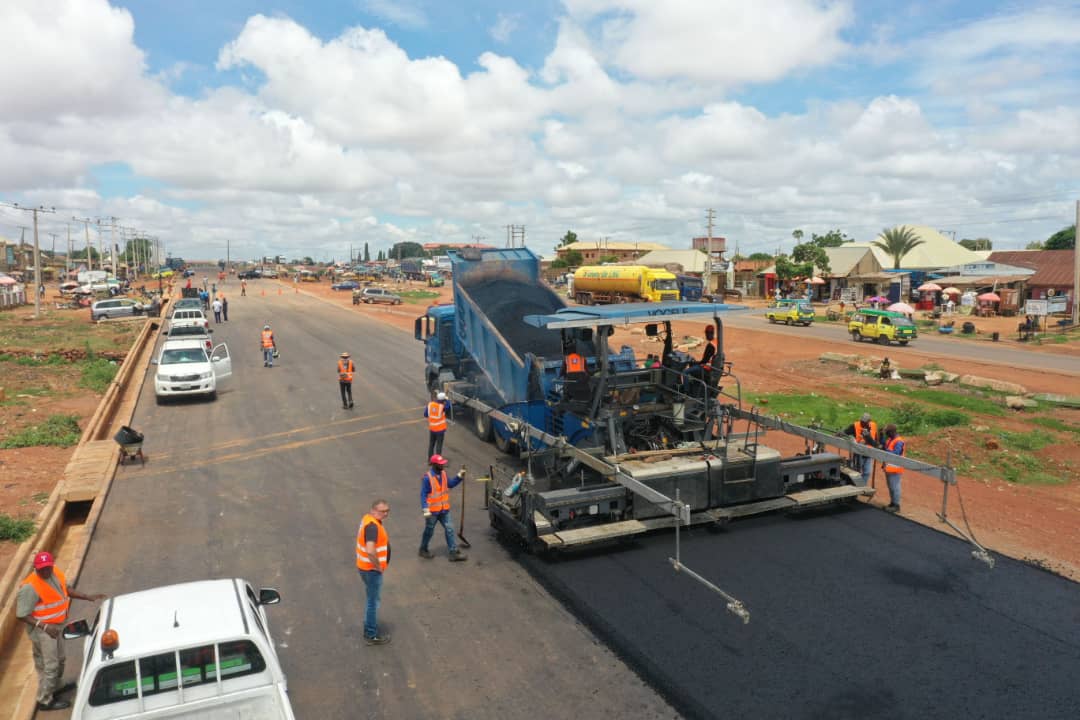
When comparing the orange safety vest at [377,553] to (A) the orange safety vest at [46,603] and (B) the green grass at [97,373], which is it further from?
(B) the green grass at [97,373]

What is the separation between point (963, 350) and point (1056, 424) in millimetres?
17659

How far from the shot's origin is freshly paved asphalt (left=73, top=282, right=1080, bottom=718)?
607cm

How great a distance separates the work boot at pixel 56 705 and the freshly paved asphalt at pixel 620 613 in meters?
1.78

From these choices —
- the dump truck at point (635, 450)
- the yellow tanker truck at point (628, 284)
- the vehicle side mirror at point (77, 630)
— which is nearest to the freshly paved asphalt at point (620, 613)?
the dump truck at point (635, 450)

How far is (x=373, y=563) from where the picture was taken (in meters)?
6.95

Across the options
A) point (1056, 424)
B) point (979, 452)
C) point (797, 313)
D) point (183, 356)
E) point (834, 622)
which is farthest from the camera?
point (797, 313)

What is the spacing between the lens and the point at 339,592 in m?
8.20

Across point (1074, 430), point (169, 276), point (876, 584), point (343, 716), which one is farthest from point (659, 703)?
point (169, 276)

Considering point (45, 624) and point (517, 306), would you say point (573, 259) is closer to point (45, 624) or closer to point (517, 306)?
point (517, 306)

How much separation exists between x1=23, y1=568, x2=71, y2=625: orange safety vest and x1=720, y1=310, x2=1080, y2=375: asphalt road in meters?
20.6

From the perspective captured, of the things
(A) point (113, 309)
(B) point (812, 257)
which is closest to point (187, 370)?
(A) point (113, 309)

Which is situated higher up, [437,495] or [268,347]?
[268,347]

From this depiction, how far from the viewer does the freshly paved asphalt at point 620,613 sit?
6066 mm

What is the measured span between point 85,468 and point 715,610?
11.3 metres
